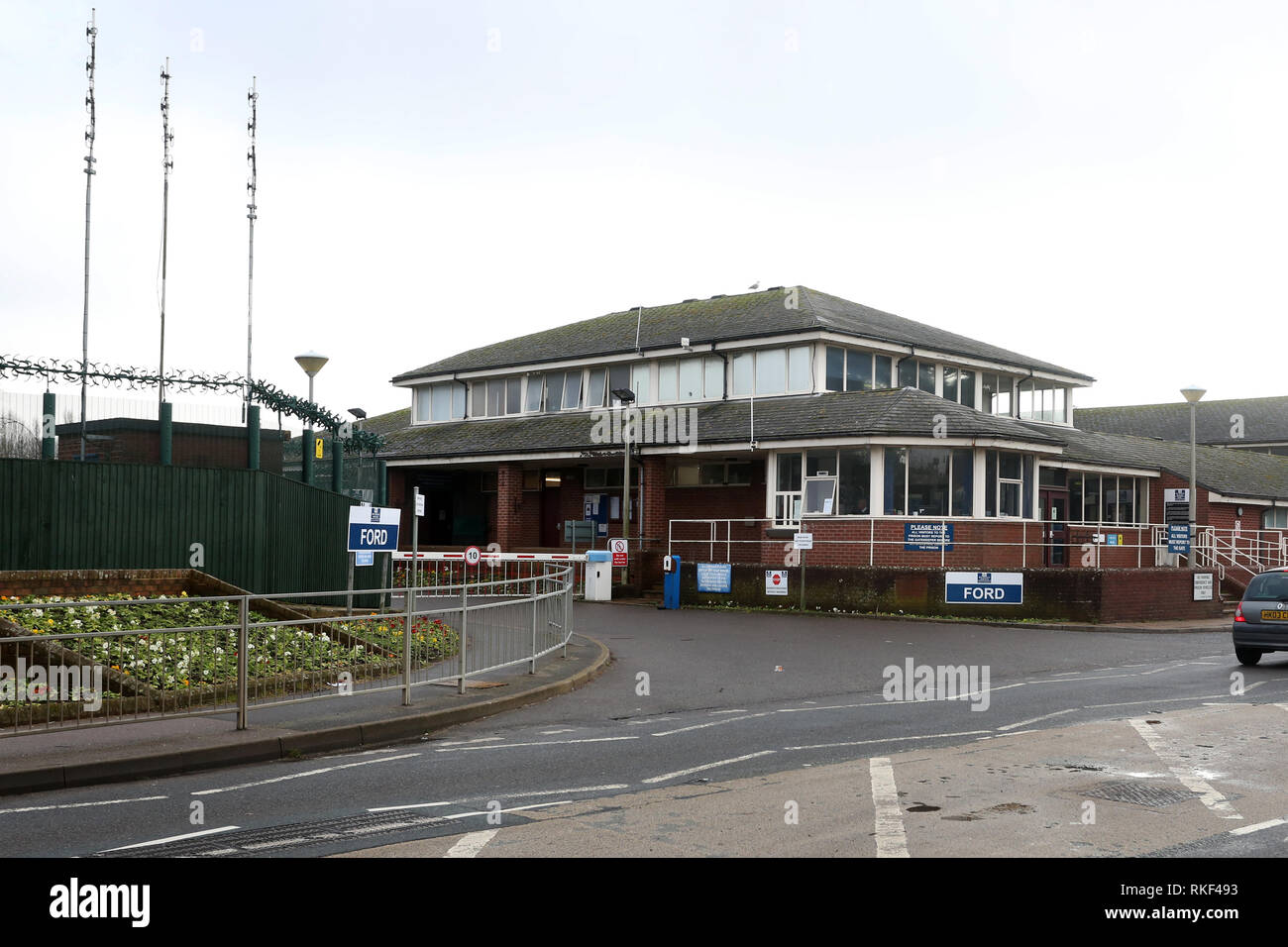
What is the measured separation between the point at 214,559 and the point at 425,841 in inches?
504

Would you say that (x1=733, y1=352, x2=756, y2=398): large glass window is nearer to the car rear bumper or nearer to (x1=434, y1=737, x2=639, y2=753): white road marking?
the car rear bumper

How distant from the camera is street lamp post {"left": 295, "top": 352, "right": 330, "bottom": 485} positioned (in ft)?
73.2

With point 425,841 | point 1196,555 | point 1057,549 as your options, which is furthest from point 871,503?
point 425,841

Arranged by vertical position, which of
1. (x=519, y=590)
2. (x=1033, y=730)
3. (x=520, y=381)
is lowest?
(x=1033, y=730)

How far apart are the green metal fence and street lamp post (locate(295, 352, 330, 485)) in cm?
88

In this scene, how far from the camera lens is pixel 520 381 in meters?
44.2

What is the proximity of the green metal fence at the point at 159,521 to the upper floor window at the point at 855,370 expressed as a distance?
62.0ft

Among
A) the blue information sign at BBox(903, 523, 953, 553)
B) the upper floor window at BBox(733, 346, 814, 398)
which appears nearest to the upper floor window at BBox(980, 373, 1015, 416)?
the upper floor window at BBox(733, 346, 814, 398)

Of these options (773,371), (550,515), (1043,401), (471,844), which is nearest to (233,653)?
(471,844)

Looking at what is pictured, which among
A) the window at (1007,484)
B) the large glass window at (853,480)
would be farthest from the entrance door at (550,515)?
the window at (1007,484)

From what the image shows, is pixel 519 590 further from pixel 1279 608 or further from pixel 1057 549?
pixel 1057 549

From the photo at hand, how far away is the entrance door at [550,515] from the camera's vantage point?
41.7m

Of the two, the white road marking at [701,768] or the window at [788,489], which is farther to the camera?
the window at [788,489]

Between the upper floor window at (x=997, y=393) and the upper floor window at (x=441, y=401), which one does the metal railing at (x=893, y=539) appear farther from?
the upper floor window at (x=441, y=401)
